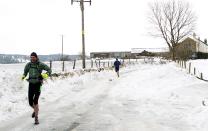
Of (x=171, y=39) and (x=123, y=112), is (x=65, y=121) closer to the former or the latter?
(x=123, y=112)

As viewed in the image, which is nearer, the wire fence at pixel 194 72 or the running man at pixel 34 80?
the running man at pixel 34 80

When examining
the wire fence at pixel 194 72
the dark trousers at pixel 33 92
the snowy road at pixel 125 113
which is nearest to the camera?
the snowy road at pixel 125 113

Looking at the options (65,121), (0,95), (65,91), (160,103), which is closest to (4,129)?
(65,121)

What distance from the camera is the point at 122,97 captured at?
17.3m

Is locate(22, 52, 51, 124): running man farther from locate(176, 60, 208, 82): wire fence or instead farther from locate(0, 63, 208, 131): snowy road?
locate(176, 60, 208, 82): wire fence

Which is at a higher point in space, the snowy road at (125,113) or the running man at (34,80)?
the running man at (34,80)

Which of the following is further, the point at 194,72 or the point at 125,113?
the point at 194,72

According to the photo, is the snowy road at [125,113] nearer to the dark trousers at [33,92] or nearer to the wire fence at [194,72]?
the dark trousers at [33,92]

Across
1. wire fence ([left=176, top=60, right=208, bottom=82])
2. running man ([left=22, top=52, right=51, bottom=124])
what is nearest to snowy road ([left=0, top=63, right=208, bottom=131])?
running man ([left=22, top=52, right=51, bottom=124])

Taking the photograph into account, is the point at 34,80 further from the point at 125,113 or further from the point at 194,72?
the point at 194,72

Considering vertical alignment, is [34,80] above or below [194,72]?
above

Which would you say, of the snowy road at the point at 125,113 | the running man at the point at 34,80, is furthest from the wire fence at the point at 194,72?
the running man at the point at 34,80

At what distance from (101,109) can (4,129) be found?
4261 millimetres

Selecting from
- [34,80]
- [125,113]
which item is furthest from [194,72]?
[34,80]
